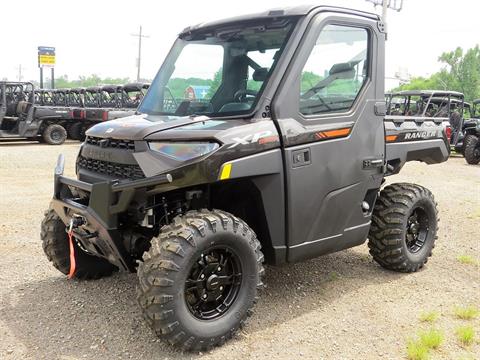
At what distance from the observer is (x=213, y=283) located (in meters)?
3.38

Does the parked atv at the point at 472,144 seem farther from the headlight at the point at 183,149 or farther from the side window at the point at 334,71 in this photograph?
the headlight at the point at 183,149

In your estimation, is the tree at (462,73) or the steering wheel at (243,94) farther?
the tree at (462,73)

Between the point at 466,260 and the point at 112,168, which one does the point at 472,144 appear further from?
the point at 112,168

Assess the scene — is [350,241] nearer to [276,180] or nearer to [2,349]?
[276,180]

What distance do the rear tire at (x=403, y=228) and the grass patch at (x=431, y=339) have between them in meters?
1.25

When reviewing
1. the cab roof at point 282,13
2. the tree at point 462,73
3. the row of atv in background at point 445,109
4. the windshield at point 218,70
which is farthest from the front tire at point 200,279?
the tree at point 462,73

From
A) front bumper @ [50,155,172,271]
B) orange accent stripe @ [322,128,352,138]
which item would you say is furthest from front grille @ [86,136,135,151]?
orange accent stripe @ [322,128,352,138]

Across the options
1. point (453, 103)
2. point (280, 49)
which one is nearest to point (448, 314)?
point (280, 49)

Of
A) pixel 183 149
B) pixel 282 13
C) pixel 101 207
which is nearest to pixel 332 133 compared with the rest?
pixel 282 13

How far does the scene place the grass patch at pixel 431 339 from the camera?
339 centimetres

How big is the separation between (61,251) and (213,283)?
1627mm

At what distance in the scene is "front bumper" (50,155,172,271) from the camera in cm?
322

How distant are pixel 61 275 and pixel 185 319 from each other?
196 cm

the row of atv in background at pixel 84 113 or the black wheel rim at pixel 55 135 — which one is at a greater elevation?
the row of atv in background at pixel 84 113
